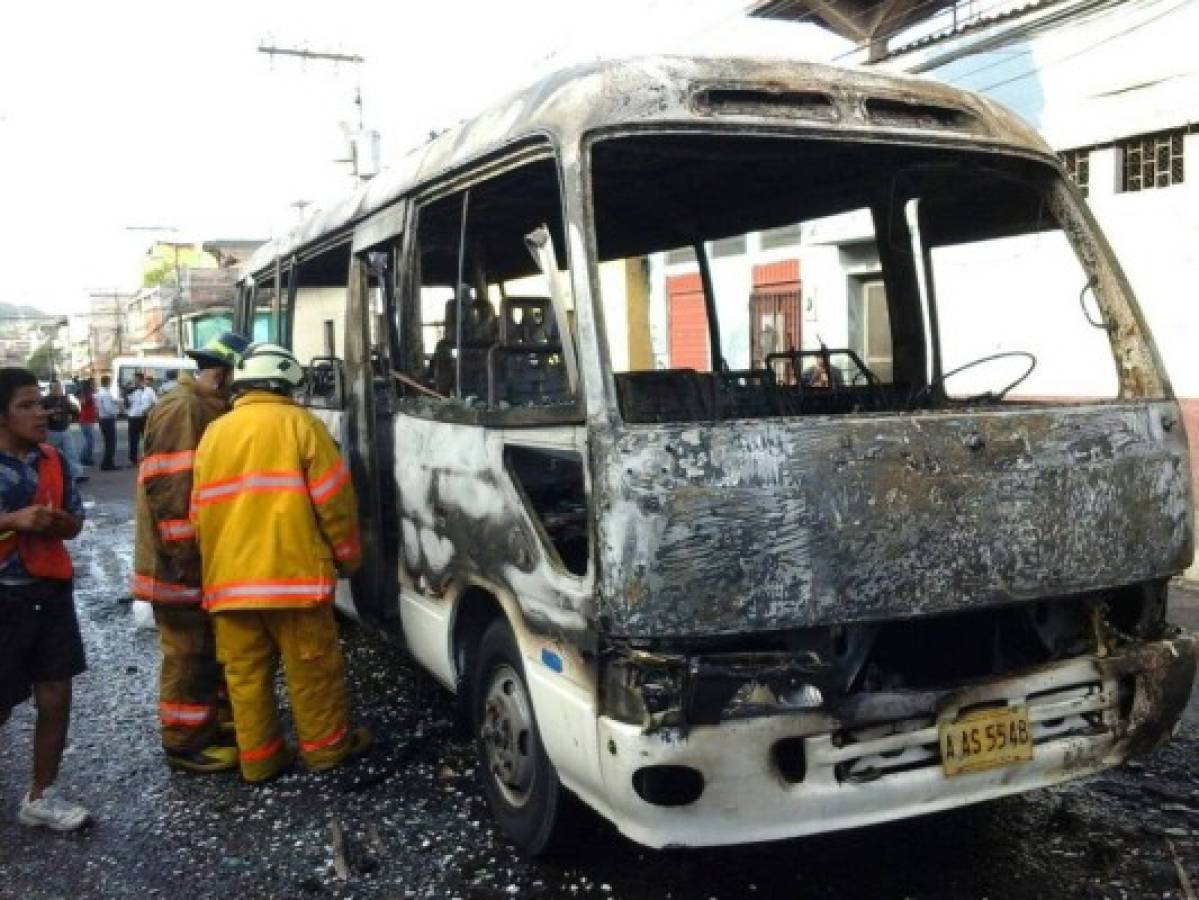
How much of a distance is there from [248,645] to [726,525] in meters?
2.29

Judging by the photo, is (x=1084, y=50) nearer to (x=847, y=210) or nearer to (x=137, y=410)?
(x=847, y=210)

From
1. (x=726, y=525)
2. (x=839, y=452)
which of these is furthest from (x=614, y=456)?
(x=839, y=452)

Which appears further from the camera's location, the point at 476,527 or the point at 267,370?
the point at 267,370

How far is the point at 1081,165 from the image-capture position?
970 cm

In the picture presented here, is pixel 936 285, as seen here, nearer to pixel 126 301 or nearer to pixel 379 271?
pixel 379 271

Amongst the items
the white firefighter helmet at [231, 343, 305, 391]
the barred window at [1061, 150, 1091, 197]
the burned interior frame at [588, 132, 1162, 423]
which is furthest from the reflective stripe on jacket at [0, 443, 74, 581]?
the barred window at [1061, 150, 1091, 197]

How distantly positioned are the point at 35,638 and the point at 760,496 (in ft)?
8.70

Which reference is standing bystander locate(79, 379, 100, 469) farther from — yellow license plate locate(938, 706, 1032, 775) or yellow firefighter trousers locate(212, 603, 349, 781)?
yellow license plate locate(938, 706, 1032, 775)

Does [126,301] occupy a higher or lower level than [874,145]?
higher

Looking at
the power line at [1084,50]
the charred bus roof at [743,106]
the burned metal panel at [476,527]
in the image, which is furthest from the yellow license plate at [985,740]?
the power line at [1084,50]

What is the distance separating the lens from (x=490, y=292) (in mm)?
4309

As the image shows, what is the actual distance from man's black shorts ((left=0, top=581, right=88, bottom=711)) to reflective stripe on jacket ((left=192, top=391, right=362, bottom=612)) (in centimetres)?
49

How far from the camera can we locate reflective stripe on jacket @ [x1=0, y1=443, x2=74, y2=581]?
12.0 ft

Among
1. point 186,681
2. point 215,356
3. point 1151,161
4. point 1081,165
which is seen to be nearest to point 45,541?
point 186,681
